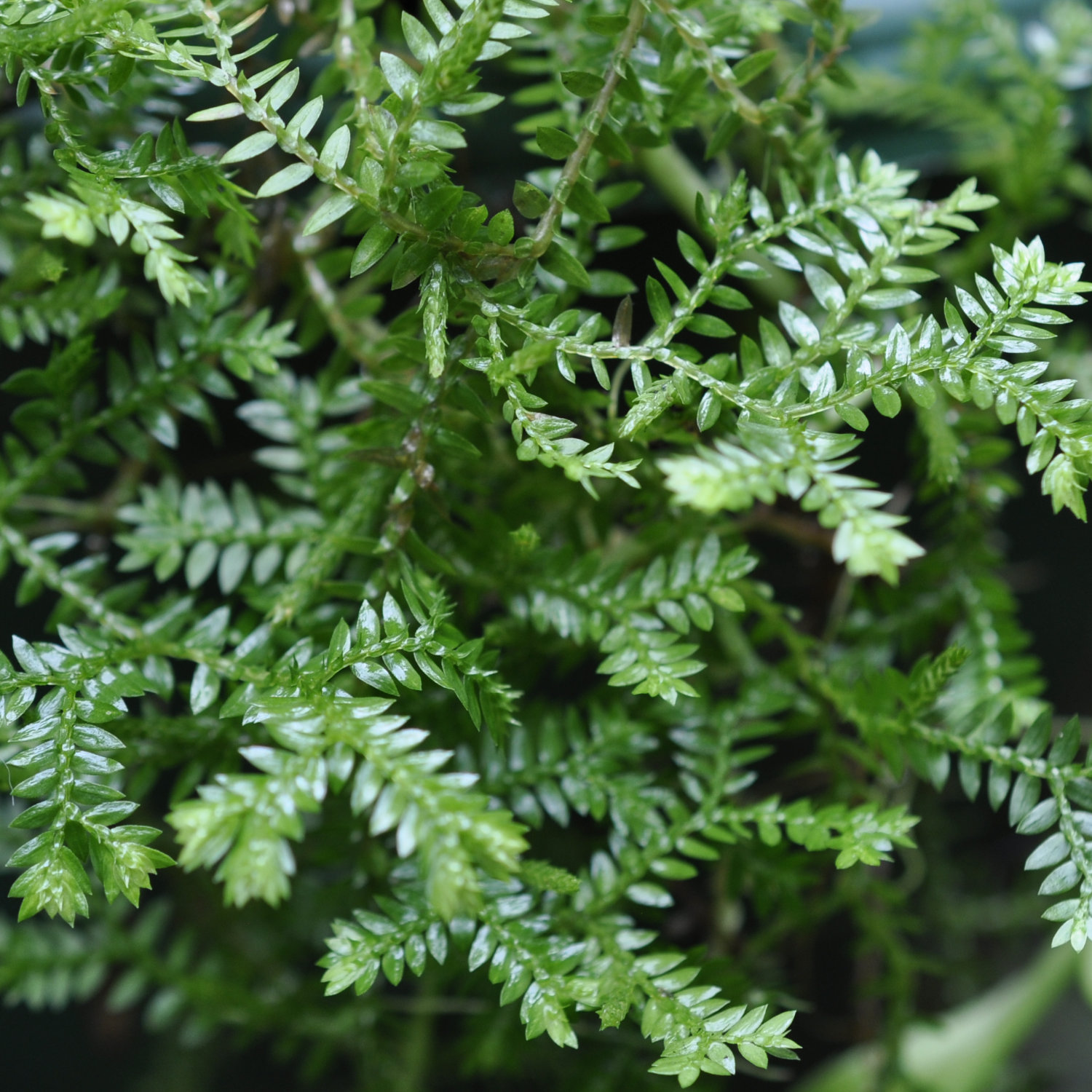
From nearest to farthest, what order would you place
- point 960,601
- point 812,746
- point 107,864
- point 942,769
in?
point 107,864 < point 942,769 < point 960,601 < point 812,746

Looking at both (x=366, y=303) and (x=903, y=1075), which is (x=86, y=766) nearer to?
(x=366, y=303)

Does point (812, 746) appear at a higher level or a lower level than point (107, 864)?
lower

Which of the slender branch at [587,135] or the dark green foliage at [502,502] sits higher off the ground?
the slender branch at [587,135]

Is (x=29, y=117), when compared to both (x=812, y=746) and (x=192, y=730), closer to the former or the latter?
(x=192, y=730)

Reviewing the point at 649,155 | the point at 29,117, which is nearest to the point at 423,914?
the point at 649,155

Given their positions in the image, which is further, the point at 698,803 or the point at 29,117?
the point at 29,117

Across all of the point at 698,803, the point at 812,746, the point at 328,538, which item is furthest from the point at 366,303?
the point at 812,746

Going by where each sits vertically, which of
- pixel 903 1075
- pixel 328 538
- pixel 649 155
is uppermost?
pixel 649 155

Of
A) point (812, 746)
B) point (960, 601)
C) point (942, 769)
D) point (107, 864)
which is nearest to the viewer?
point (107, 864)

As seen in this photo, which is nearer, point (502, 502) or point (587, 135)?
point (587, 135)
